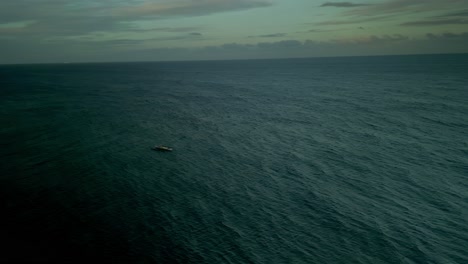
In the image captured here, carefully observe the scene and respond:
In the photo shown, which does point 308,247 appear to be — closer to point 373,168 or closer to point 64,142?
point 373,168

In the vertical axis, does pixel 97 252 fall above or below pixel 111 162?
below

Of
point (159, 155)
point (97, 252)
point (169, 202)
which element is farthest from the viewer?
point (159, 155)

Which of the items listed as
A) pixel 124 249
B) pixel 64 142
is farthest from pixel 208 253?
pixel 64 142

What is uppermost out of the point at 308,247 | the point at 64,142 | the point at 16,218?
the point at 64,142

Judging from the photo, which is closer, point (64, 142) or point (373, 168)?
point (373, 168)

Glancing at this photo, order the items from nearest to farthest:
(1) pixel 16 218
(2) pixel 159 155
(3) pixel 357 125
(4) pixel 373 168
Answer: (1) pixel 16 218 → (4) pixel 373 168 → (2) pixel 159 155 → (3) pixel 357 125

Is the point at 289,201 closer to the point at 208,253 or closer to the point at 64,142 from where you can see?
the point at 208,253
